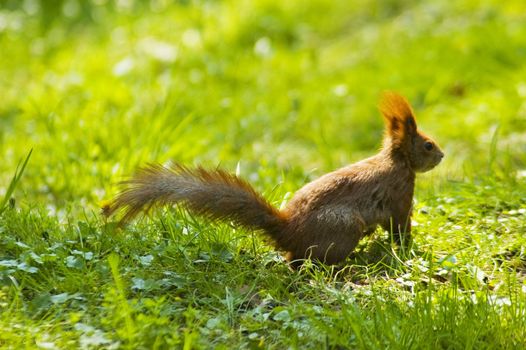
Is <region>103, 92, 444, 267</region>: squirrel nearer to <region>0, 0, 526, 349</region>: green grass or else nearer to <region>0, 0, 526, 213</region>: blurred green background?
<region>0, 0, 526, 349</region>: green grass

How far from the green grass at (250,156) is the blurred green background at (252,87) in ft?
0.08

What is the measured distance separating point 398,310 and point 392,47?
5.33m

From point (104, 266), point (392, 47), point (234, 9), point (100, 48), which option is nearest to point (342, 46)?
point (392, 47)

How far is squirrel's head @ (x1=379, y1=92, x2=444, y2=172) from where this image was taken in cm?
412

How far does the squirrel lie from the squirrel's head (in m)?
0.12

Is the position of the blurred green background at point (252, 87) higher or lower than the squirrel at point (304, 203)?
higher

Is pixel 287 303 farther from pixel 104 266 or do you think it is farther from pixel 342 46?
pixel 342 46

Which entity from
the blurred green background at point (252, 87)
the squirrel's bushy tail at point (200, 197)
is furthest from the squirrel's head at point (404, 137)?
the squirrel's bushy tail at point (200, 197)

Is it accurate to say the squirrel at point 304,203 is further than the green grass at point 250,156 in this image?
Yes

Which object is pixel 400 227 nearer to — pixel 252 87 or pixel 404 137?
pixel 404 137

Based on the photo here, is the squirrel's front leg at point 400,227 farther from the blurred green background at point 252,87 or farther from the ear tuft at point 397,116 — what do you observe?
the blurred green background at point 252,87

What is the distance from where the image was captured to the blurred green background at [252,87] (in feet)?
19.0

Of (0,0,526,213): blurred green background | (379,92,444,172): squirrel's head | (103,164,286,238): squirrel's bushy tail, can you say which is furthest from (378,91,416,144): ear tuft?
(103,164,286,238): squirrel's bushy tail

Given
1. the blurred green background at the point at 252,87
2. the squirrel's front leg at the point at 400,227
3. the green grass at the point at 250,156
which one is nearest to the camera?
the green grass at the point at 250,156
